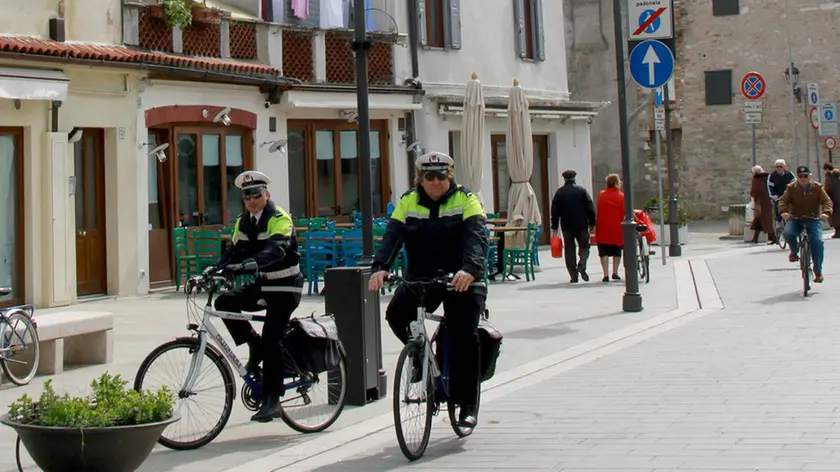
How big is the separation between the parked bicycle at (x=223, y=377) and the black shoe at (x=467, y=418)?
1005 mm

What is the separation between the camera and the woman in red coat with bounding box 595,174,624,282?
20453 millimetres

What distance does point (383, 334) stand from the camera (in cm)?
1463

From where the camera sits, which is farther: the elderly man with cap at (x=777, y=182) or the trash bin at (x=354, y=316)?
the elderly man with cap at (x=777, y=182)

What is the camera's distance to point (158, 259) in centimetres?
2105

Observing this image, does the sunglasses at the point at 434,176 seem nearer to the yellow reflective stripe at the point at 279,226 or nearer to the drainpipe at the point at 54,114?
the yellow reflective stripe at the point at 279,226

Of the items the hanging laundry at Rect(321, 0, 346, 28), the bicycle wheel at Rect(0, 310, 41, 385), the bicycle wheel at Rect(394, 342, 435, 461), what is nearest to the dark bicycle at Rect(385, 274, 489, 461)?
the bicycle wheel at Rect(394, 342, 435, 461)

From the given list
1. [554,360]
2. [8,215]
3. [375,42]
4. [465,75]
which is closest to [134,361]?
[554,360]

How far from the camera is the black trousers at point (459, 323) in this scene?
26.6ft

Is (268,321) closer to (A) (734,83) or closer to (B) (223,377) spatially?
(B) (223,377)

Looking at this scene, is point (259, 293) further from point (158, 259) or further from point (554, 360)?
point (158, 259)

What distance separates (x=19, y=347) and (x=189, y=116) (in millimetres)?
10448

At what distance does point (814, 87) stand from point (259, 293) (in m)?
28.4

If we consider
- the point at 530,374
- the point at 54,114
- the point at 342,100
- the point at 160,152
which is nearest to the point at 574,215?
the point at 342,100

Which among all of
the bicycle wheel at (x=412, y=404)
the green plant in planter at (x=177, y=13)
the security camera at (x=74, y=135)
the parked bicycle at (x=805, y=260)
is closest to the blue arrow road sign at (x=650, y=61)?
the parked bicycle at (x=805, y=260)
